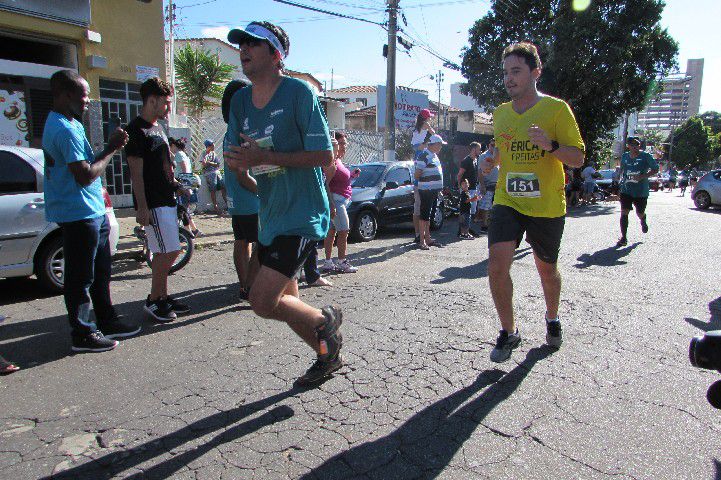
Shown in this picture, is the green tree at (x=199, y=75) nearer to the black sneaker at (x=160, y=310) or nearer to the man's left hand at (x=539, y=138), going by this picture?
the black sneaker at (x=160, y=310)

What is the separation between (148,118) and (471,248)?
219 inches

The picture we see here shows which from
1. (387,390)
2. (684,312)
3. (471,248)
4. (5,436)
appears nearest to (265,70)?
(387,390)

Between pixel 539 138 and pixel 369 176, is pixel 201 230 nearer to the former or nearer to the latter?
pixel 369 176

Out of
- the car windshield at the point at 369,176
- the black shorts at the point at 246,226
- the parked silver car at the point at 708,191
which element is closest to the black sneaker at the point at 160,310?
the black shorts at the point at 246,226

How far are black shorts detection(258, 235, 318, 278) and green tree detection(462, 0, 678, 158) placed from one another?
1710 centimetres

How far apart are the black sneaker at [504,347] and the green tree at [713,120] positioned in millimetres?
114283

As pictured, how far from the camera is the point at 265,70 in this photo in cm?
283

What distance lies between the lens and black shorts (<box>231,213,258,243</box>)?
4.76m

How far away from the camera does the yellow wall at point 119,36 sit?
10.7m

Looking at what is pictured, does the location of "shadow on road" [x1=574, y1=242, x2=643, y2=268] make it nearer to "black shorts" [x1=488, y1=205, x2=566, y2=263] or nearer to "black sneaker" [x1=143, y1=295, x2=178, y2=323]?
"black shorts" [x1=488, y1=205, x2=566, y2=263]

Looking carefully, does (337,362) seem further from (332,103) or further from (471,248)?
(332,103)

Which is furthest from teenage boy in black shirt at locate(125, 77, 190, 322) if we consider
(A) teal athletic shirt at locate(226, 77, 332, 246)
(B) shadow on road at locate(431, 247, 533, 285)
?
(B) shadow on road at locate(431, 247, 533, 285)

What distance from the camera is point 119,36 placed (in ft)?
38.1

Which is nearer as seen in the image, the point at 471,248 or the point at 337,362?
the point at 337,362
